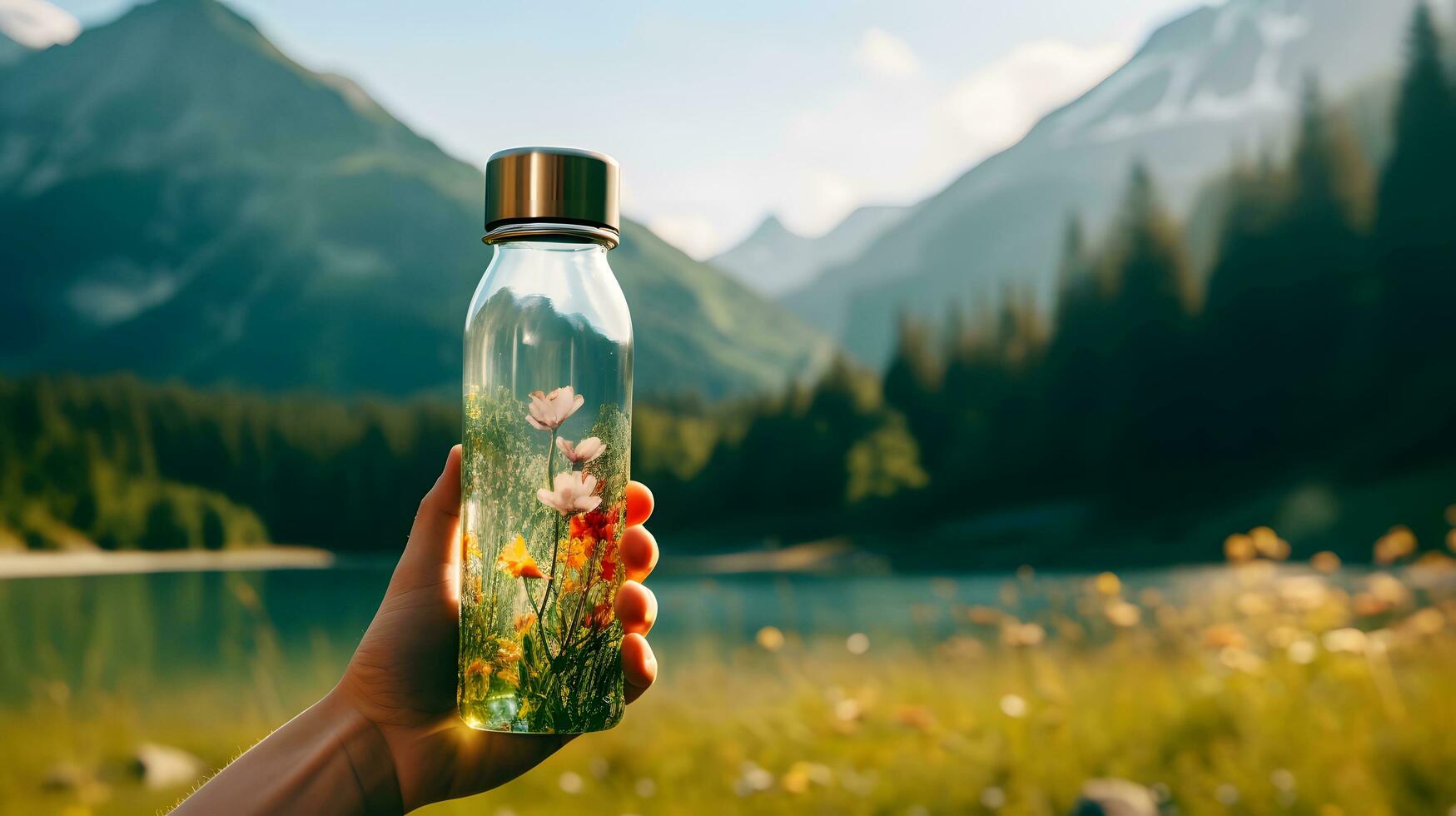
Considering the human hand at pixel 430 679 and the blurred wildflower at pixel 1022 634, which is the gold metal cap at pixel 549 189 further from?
the blurred wildflower at pixel 1022 634

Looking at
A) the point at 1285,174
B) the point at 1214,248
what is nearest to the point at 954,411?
the point at 1214,248

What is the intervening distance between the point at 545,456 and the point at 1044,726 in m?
4.39

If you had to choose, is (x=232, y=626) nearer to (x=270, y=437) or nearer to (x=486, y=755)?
(x=486, y=755)

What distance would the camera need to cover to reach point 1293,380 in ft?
186

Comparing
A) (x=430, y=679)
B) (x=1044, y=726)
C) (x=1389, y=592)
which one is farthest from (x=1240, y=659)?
(x=430, y=679)

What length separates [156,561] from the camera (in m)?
84.6

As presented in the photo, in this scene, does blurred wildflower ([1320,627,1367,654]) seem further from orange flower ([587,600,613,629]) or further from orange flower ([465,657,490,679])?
orange flower ([465,657,490,679])

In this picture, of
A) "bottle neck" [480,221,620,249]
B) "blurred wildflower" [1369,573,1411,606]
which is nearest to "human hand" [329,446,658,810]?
"bottle neck" [480,221,620,249]

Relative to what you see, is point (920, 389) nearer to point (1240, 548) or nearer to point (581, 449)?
point (1240, 548)

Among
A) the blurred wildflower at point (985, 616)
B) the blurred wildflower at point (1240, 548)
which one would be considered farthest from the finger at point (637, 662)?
the blurred wildflower at point (1240, 548)

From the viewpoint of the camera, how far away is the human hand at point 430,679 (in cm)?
238

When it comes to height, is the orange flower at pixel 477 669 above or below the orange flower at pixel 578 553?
below

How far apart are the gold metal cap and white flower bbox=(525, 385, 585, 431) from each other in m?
0.36

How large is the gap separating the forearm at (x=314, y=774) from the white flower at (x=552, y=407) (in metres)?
0.88
